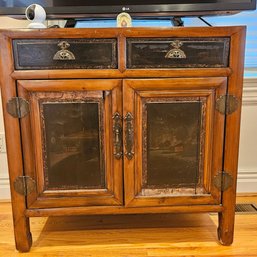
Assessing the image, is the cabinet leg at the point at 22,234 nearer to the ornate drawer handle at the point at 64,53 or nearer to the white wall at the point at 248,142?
the ornate drawer handle at the point at 64,53

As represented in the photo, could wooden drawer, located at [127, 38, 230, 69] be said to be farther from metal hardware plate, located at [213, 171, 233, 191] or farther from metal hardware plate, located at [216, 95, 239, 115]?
metal hardware plate, located at [213, 171, 233, 191]

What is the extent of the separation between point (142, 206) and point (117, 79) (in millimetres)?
553

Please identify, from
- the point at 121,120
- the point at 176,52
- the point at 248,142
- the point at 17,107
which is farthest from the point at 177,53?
the point at 248,142

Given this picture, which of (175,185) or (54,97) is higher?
(54,97)

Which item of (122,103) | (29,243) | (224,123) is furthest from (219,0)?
(29,243)

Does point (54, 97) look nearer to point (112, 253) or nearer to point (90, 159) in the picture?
point (90, 159)

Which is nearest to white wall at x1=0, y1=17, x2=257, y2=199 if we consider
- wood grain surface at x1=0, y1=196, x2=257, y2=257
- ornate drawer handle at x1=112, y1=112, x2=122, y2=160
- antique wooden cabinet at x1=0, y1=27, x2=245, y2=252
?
wood grain surface at x1=0, y1=196, x2=257, y2=257

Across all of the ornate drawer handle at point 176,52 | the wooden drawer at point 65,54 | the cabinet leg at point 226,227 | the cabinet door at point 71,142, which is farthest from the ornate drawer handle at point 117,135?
the cabinet leg at point 226,227

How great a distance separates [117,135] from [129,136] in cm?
5

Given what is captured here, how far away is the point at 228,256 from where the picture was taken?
1305mm

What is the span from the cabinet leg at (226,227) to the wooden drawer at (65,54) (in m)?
0.80

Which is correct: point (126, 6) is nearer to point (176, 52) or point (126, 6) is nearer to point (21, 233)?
point (176, 52)

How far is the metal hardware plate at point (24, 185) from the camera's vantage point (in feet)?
4.14

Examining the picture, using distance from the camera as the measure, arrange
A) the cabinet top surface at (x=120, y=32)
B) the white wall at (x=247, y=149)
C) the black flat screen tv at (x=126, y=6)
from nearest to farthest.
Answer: the cabinet top surface at (x=120, y=32) < the black flat screen tv at (x=126, y=6) < the white wall at (x=247, y=149)
